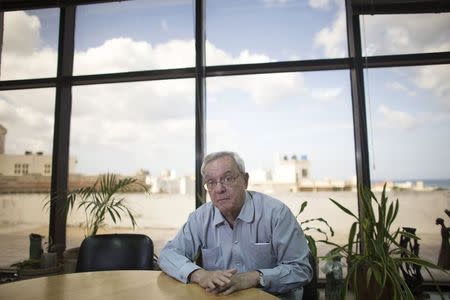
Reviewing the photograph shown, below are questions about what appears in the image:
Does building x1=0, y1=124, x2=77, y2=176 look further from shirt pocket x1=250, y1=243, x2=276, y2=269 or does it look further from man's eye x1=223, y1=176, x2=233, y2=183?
shirt pocket x1=250, y1=243, x2=276, y2=269

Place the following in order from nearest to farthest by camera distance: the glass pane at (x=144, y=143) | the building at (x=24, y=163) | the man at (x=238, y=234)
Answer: the man at (x=238, y=234) → the glass pane at (x=144, y=143) → the building at (x=24, y=163)

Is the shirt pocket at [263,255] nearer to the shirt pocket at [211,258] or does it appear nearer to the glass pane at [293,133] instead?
the shirt pocket at [211,258]

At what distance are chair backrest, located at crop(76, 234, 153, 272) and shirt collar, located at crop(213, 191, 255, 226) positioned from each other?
45cm

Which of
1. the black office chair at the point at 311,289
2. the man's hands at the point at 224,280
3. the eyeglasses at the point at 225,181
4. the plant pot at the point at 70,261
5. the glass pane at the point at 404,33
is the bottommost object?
the plant pot at the point at 70,261

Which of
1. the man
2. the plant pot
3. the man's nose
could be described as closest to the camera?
the man

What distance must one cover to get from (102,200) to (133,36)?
6.22 ft

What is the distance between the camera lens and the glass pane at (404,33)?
3.00 m

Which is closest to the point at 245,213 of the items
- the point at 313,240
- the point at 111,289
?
the point at 111,289

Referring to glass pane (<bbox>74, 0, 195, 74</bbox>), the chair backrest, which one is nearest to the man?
the chair backrest

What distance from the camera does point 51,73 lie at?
3.50 m

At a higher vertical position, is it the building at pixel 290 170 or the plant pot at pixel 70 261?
the building at pixel 290 170

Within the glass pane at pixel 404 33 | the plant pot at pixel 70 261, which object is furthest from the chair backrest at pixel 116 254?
the glass pane at pixel 404 33

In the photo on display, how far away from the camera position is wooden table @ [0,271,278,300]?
1.13 m

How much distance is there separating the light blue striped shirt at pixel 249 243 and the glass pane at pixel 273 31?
6.51 ft
